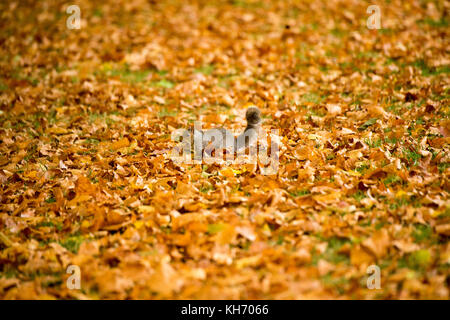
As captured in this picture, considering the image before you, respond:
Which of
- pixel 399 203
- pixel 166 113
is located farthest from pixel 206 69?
pixel 399 203

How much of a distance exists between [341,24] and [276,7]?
1672mm

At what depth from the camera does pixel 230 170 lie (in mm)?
3262

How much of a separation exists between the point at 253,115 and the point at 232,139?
13.0 inches

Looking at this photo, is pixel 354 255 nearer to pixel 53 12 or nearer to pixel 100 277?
pixel 100 277

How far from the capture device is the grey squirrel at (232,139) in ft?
12.1

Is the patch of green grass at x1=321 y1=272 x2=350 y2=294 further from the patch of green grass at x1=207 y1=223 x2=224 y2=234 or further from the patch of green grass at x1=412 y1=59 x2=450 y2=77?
the patch of green grass at x1=412 y1=59 x2=450 y2=77

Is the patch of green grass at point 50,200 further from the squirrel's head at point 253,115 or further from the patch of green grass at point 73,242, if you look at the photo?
the squirrel's head at point 253,115

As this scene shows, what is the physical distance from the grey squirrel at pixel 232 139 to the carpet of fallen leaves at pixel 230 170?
31 centimetres

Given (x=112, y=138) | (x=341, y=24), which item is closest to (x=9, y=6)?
(x=112, y=138)

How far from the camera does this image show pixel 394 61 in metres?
5.50

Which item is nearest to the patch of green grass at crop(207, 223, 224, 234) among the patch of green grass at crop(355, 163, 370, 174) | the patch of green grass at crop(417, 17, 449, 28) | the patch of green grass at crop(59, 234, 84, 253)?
the patch of green grass at crop(59, 234, 84, 253)

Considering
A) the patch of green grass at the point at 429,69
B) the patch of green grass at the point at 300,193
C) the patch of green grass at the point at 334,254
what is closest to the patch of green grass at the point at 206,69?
the patch of green grass at the point at 429,69

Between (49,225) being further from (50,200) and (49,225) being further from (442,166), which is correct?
(442,166)
